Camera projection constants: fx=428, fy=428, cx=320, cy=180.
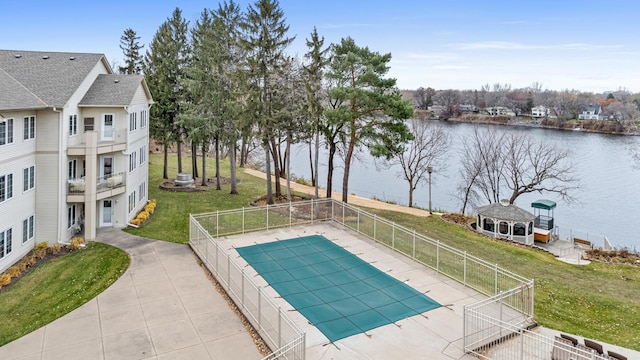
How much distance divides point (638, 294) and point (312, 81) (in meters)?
17.7

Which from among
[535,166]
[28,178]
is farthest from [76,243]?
[535,166]

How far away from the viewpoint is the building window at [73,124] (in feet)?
62.4

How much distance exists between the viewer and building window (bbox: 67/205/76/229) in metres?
19.2

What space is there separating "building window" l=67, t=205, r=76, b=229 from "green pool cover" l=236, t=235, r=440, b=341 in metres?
8.31

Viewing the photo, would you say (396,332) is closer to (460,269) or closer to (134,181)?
(460,269)

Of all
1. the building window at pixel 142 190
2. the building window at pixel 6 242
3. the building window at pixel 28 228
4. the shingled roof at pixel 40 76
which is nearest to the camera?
the building window at pixel 6 242

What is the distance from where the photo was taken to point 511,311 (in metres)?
12.1

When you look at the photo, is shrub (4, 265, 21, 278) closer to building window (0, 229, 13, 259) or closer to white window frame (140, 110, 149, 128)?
building window (0, 229, 13, 259)

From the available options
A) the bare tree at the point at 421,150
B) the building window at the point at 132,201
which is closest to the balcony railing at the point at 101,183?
the building window at the point at 132,201

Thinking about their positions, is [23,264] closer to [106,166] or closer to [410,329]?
[106,166]

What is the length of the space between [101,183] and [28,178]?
3.00 metres

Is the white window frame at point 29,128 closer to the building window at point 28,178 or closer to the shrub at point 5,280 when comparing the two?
the building window at point 28,178

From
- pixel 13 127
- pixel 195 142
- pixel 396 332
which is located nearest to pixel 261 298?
pixel 396 332

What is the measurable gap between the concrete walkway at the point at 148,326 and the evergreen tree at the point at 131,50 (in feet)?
114
